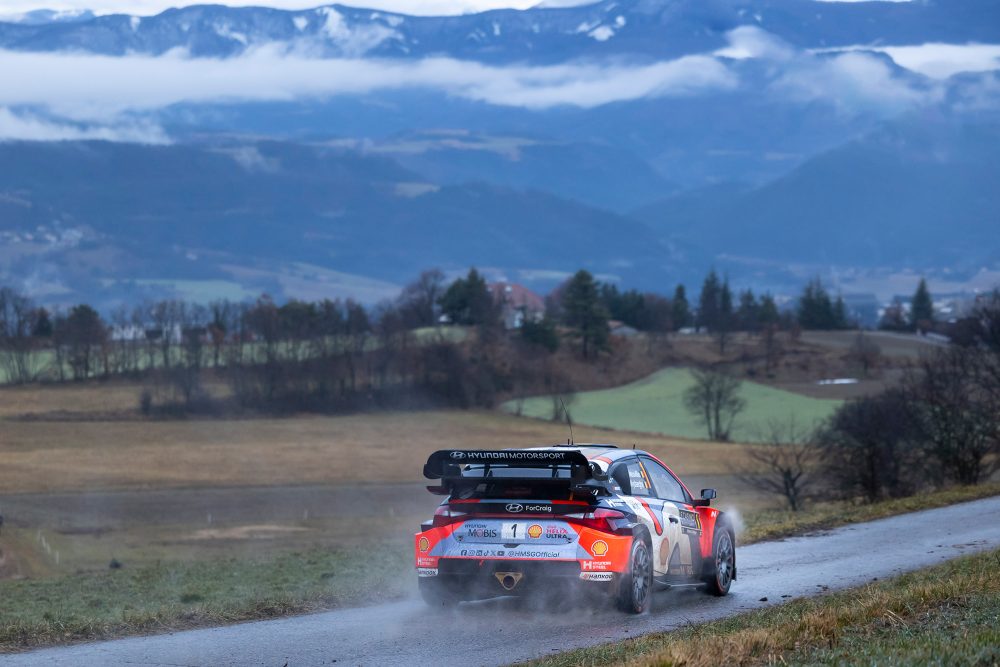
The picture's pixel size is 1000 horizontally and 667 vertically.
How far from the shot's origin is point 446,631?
11492 millimetres

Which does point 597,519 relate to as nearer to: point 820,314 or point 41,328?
point 41,328

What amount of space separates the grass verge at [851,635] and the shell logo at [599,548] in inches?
44.2

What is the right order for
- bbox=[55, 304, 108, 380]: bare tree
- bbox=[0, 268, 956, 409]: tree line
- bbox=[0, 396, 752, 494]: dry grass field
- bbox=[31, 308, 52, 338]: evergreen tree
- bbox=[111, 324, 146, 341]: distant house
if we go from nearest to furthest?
bbox=[0, 396, 752, 494]: dry grass field, bbox=[55, 304, 108, 380]: bare tree, bbox=[0, 268, 956, 409]: tree line, bbox=[31, 308, 52, 338]: evergreen tree, bbox=[111, 324, 146, 341]: distant house

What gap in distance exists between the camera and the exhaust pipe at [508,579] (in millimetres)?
11742

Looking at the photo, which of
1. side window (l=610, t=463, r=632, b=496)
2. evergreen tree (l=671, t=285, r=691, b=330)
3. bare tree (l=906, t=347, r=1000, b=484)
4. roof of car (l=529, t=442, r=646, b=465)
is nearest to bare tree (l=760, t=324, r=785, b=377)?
evergreen tree (l=671, t=285, r=691, b=330)

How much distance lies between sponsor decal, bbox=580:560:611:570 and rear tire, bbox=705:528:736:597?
2402 mm

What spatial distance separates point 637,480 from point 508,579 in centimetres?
204

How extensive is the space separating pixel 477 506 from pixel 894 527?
10638 millimetres

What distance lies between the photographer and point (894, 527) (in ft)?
67.1

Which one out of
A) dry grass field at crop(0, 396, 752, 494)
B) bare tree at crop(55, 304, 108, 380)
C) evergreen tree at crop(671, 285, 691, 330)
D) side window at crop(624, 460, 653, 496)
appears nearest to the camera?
side window at crop(624, 460, 653, 496)

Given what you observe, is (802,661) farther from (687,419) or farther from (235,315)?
(235,315)

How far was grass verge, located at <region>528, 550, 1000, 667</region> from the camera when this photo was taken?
334 inches

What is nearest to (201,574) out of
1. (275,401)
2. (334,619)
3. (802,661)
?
(334,619)

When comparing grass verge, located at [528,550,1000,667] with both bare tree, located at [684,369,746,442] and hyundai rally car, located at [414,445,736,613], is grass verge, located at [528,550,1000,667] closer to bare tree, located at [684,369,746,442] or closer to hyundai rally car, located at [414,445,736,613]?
hyundai rally car, located at [414,445,736,613]
